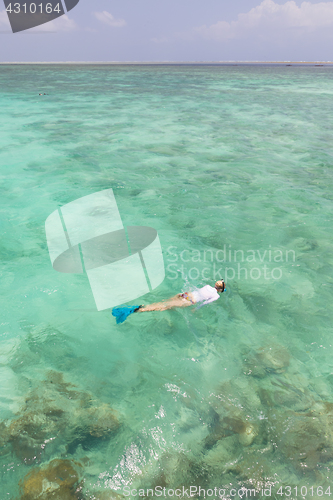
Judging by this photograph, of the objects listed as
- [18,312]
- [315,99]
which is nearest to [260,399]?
[18,312]

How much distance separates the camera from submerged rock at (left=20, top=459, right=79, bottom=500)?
150 inches

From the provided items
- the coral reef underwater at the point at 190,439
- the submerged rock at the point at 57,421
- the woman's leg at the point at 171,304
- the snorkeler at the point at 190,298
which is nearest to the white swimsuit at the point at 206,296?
the snorkeler at the point at 190,298

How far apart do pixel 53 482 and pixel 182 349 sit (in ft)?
9.37

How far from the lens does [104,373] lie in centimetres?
547

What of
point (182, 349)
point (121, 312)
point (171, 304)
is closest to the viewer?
point (182, 349)

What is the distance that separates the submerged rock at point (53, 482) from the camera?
380cm

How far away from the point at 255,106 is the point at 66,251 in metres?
29.5

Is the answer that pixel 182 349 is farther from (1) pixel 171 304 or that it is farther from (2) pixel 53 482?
(2) pixel 53 482

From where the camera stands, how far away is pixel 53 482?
3.94 m

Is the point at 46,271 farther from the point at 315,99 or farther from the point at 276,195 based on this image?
the point at 315,99

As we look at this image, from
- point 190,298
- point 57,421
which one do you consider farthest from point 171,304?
point 57,421

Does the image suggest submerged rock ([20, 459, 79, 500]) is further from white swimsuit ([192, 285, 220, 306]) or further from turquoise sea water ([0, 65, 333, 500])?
white swimsuit ([192, 285, 220, 306])

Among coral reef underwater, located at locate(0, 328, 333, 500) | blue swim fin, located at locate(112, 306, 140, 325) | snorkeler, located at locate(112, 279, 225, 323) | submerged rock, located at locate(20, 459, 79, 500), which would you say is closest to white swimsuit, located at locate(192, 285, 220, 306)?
snorkeler, located at locate(112, 279, 225, 323)

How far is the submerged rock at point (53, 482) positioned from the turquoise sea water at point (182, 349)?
0.02m
